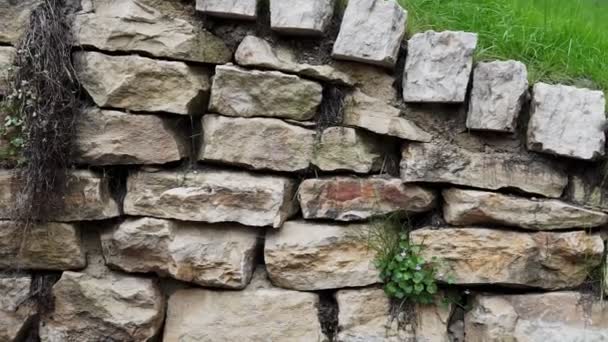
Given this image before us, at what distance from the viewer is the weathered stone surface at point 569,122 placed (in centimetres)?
204

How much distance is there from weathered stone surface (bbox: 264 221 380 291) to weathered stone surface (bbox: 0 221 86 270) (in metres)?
0.70

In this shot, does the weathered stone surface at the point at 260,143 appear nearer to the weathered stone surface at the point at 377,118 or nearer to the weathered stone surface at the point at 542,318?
the weathered stone surface at the point at 377,118

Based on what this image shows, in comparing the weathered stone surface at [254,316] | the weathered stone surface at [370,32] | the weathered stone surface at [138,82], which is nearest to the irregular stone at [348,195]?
the weathered stone surface at [254,316]

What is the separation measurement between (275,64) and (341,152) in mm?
380

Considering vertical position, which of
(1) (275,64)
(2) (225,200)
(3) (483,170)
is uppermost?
(1) (275,64)

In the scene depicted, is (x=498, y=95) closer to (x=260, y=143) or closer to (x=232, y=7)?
(x=260, y=143)

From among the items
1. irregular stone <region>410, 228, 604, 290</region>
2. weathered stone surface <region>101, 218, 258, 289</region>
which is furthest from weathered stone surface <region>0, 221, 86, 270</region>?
irregular stone <region>410, 228, 604, 290</region>

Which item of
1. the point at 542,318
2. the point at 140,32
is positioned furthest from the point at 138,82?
the point at 542,318

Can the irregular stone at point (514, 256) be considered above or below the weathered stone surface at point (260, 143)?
below

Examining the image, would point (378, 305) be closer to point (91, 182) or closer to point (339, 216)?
point (339, 216)

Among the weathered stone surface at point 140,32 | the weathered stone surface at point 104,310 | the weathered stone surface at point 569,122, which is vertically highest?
the weathered stone surface at point 140,32

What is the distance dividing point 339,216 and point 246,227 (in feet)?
1.09

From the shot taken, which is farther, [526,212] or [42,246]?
[42,246]

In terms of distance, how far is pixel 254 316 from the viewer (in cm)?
217
